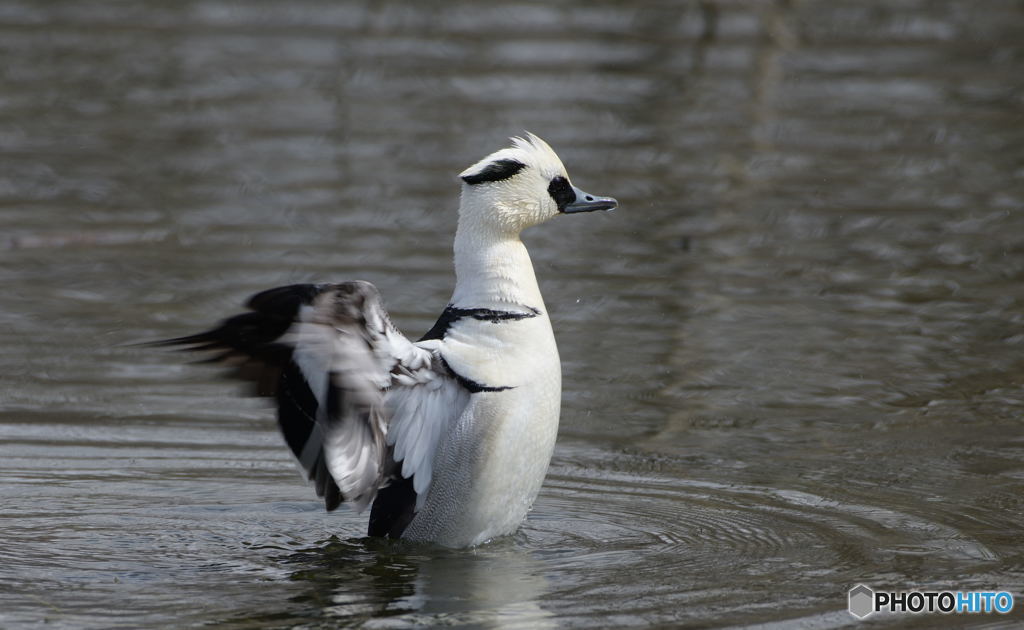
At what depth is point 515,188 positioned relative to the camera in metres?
6.98

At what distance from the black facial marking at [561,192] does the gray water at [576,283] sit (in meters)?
1.33

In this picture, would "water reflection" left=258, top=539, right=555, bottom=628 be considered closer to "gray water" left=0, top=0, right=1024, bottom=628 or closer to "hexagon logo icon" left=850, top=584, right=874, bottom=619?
"gray water" left=0, top=0, right=1024, bottom=628

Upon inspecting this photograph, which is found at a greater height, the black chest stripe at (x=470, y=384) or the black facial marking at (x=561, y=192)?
the black facial marking at (x=561, y=192)

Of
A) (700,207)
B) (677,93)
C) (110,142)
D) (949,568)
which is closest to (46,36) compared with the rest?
(110,142)

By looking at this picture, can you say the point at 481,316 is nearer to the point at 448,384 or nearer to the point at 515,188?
the point at 448,384

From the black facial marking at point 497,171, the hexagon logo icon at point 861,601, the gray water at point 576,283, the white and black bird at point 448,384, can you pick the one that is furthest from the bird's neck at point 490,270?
the hexagon logo icon at point 861,601

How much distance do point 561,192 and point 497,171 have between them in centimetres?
38

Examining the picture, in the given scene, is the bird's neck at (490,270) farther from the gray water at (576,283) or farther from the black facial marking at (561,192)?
the gray water at (576,283)

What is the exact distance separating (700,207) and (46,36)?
8589 millimetres

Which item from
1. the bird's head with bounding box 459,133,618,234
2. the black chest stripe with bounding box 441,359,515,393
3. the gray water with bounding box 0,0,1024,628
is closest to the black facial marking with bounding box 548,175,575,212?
the bird's head with bounding box 459,133,618,234

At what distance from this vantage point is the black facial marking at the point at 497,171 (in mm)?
6926

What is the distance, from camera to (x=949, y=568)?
21.1 ft

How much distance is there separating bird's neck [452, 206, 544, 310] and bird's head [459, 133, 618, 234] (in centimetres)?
4

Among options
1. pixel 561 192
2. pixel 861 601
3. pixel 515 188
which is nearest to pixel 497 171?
pixel 515 188
